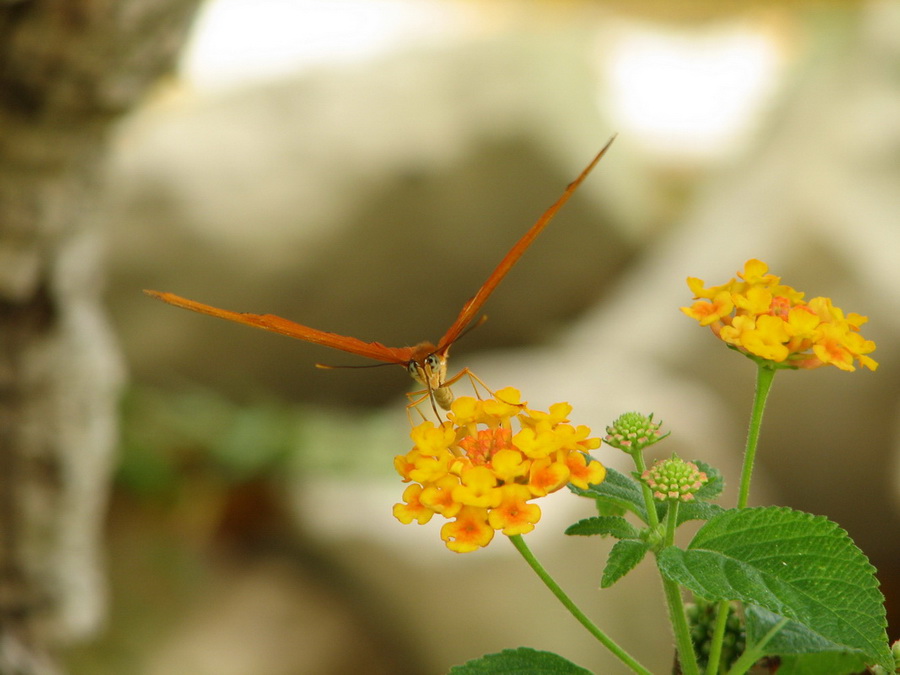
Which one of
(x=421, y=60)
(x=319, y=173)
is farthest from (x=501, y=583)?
(x=421, y=60)

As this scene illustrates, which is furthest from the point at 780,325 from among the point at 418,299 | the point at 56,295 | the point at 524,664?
the point at 418,299

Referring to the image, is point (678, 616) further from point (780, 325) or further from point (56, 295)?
point (56, 295)

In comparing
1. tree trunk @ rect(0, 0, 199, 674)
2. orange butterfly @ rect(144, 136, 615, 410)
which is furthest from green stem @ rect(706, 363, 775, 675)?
tree trunk @ rect(0, 0, 199, 674)

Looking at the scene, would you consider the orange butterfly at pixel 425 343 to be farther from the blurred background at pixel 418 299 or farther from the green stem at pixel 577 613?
the blurred background at pixel 418 299

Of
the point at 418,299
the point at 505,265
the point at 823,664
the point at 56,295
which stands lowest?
the point at 823,664

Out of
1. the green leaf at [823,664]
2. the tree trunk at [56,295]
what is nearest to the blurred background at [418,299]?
the tree trunk at [56,295]
